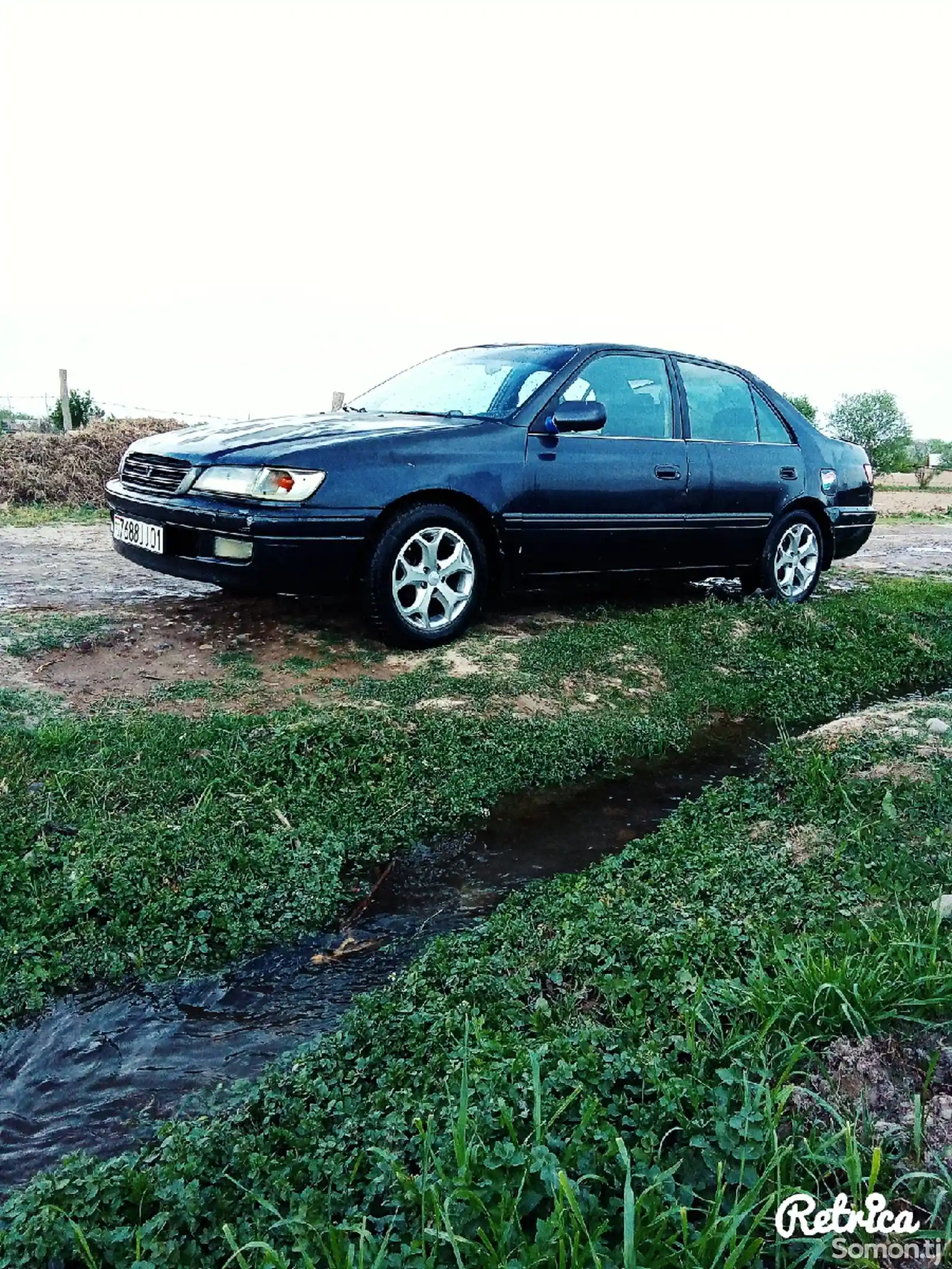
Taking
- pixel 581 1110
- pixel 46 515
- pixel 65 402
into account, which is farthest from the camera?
pixel 65 402

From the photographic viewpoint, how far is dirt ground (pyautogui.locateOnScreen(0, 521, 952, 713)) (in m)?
4.76

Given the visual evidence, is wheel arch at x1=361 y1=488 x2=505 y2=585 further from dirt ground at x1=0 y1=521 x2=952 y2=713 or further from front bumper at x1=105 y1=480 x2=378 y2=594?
dirt ground at x1=0 y1=521 x2=952 y2=713

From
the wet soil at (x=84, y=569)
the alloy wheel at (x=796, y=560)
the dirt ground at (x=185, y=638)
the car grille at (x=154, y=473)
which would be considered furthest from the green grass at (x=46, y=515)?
the alloy wheel at (x=796, y=560)

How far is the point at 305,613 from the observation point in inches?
228

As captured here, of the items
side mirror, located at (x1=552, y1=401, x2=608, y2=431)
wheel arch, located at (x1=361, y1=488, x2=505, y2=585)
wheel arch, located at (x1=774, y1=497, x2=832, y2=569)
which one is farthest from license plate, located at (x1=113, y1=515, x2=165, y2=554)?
wheel arch, located at (x1=774, y1=497, x2=832, y2=569)

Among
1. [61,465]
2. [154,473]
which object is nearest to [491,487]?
[154,473]

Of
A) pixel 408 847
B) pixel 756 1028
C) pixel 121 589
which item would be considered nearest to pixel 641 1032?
pixel 756 1028

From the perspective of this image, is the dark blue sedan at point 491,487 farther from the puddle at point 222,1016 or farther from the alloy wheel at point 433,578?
the puddle at point 222,1016

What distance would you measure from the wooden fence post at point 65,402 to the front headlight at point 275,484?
44.2 feet

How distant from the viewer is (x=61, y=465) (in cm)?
1333

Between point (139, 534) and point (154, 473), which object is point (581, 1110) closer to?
point (139, 534)

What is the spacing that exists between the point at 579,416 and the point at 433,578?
1245 mm

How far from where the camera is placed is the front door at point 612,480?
5.80 m

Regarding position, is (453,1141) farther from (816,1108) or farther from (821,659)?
(821,659)
